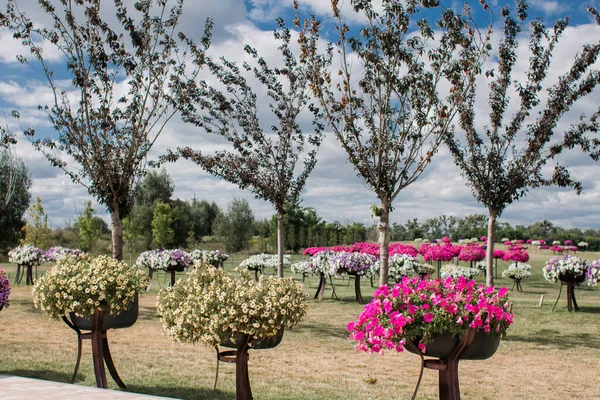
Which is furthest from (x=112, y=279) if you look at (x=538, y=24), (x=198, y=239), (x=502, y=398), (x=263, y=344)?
(x=198, y=239)

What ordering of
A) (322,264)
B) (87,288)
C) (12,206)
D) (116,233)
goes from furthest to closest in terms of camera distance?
(12,206) < (322,264) < (116,233) < (87,288)

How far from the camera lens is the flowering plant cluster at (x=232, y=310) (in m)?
4.71

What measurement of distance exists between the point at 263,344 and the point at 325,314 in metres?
8.44

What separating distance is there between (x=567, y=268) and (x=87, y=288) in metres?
11.9

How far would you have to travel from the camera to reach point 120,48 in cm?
1262

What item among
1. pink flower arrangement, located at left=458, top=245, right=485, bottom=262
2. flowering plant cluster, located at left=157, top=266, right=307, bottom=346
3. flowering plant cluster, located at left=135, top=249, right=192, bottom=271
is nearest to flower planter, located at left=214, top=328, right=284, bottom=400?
flowering plant cluster, located at left=157, top=266, right=307, bottom=346

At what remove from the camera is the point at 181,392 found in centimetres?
630

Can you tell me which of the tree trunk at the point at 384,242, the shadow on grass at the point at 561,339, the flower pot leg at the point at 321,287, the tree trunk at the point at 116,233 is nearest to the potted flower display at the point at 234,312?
the tree trunk at the point at 384,242

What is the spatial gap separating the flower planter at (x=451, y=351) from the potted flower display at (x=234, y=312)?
1100 mm

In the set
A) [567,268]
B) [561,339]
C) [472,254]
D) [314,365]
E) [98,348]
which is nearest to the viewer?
[98,348]

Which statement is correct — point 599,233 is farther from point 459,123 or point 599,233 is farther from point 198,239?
point 459,123

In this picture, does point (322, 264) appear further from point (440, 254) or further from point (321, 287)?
point (440, 254)

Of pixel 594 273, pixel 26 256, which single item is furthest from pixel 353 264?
pixel 26 256

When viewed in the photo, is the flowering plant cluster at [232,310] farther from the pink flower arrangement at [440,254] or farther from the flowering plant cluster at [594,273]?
the pink flower arrangement at [440,254]
